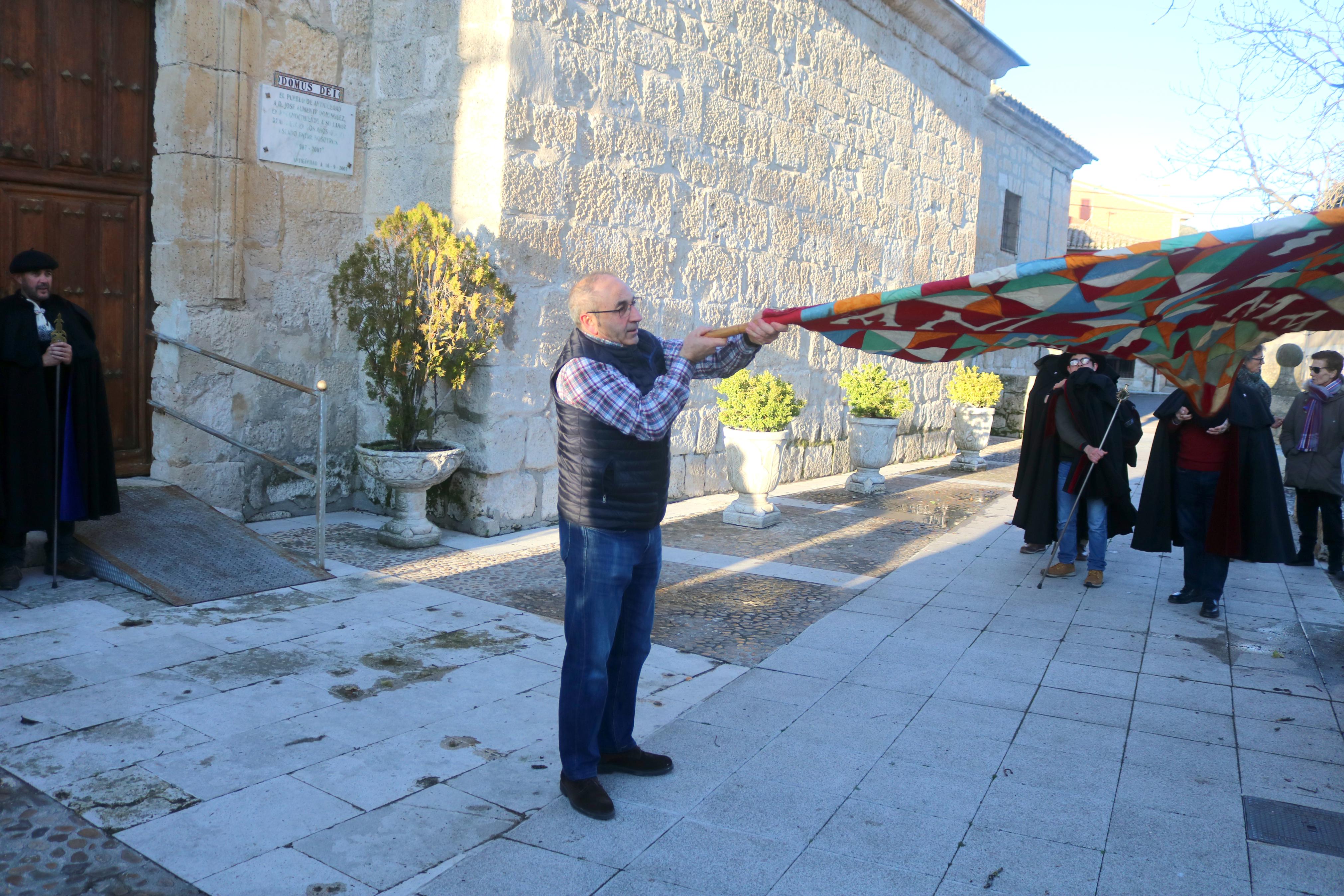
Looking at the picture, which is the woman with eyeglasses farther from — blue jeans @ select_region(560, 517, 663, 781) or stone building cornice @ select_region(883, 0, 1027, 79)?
stone building cornice @ select_region(883, 0, 1027, 79)

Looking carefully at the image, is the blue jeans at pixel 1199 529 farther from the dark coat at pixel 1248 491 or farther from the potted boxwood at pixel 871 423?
the potted boxwood at pixel 871 423

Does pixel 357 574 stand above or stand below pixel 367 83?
below

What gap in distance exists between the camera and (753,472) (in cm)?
803

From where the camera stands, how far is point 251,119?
6602 millimetres

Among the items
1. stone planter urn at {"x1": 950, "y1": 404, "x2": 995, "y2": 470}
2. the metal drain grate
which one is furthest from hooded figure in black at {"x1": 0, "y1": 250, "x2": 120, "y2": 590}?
stone planter urn at {"x1": 950, "y1": 404, "x2": 995, "y2": 470}

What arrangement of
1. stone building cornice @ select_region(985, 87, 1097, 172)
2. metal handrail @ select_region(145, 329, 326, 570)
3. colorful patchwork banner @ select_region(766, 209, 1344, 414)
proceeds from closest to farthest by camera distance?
colorful patchwork banner @ select_region(766, 209, 1344, 414), metal handrail @ select_region(145, 329, 326, 570), stone building cornice @ select_region(985, 87, 1097, 172)

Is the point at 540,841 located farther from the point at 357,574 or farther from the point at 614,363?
the point at 357,574

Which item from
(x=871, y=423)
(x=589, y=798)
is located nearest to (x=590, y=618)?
(x=589, y=798)

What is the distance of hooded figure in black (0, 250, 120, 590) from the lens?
5.02m

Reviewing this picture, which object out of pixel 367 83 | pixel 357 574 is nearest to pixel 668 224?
pixel 367 83

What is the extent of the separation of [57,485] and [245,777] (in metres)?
2.69

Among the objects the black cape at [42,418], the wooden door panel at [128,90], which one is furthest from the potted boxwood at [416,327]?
the black cape at [42,418]

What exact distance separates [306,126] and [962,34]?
29.9 ft

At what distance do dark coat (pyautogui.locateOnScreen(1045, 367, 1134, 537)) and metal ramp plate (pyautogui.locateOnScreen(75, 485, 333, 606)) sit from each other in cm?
478
